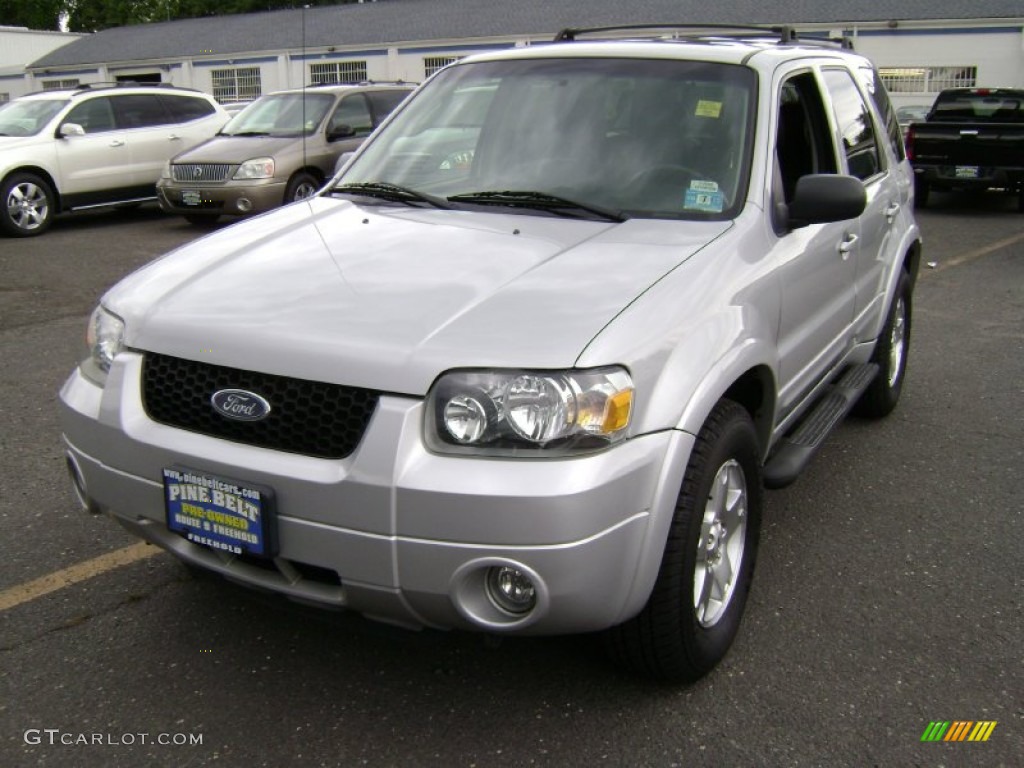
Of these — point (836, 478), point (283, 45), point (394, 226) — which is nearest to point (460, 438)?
point (394, 226)

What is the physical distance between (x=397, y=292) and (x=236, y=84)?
3831 cm

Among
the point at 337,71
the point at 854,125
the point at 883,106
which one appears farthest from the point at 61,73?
the point at 854,125

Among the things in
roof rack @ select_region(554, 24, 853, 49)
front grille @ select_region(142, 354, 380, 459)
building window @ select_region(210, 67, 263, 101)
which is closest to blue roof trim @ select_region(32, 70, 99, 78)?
building window @ select_region(210, 67, 263, 101)

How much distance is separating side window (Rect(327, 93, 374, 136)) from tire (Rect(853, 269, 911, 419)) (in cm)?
879

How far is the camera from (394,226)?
3404 mm

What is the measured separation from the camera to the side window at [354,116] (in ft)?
42.0

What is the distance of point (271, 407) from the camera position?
2.58 metres

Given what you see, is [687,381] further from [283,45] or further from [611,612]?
[283,45]

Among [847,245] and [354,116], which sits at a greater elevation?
[847,245]

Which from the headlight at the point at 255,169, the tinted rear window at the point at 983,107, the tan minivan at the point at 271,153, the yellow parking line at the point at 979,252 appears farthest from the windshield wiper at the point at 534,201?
the tinted rear window at the point at 983,107

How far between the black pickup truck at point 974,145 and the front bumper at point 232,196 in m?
9.08

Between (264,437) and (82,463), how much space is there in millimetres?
682

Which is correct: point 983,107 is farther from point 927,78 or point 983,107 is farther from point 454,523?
point 454,523

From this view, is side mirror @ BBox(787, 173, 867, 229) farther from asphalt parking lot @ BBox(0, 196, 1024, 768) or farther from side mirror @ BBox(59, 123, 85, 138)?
side mirror @ BBox(59, 123, 85, 138)
